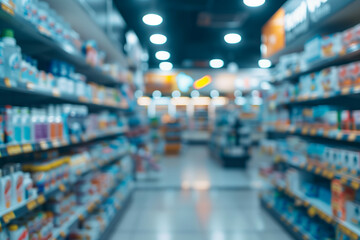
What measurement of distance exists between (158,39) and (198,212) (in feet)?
26.9

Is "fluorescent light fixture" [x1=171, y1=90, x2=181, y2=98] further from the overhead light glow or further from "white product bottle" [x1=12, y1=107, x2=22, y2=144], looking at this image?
"white product bottle" [x1=12, y1=107, x2=22, y2=144]

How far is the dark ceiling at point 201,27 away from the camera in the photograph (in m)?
7.47

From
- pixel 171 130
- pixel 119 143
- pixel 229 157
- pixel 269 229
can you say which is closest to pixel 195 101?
pixel 171 130

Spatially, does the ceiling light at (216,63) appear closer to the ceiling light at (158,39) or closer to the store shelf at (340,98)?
the ceiling light at (158,39)

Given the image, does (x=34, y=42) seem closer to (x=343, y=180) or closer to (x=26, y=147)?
(x=26, y=147)

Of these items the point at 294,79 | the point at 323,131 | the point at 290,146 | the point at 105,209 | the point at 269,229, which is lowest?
the point at 269,229

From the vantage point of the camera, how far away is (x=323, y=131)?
2.69 m

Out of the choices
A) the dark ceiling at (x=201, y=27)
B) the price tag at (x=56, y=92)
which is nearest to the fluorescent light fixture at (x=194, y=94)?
the dark ceiling at (x=201, y=27)

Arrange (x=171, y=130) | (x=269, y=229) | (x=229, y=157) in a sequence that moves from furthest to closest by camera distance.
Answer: (x=171, y=130), (x=229, y=157), (x=269, y=229)

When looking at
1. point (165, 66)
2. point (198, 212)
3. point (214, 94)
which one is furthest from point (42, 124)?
point (165, 66)

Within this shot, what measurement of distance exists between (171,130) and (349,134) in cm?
1006

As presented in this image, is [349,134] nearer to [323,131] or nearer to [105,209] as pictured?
[323,131]

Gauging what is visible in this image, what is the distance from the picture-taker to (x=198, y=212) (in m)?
4.21

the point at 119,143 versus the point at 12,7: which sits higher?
the point at 12,7
